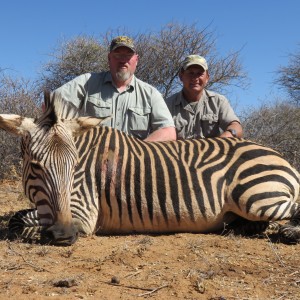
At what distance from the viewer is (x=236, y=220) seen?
421 centimetres

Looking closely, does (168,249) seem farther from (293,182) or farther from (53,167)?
(293,182)

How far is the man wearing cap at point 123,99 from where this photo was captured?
5.22 m

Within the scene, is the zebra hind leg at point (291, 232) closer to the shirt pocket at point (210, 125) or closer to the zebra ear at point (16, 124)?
the zebra ear at point (16, 124)

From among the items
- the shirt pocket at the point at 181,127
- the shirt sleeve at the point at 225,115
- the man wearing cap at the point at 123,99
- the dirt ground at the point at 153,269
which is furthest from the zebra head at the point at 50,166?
the shirt sleeve at the point at 225,115

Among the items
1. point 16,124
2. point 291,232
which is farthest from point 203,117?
point 16,124

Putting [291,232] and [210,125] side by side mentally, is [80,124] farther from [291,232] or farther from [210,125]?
[210,125]

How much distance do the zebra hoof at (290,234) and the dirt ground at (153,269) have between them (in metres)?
0.07

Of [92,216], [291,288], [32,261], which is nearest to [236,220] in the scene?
[92,216]

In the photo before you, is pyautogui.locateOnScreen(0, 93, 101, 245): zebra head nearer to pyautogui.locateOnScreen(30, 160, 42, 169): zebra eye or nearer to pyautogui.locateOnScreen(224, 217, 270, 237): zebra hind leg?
pyautogui.locateOnScreen(30, 160, 42, 169): zebra eye

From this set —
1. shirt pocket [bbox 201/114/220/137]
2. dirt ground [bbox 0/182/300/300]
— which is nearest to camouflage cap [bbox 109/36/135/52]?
shirt pocket [bbox 201/114/220/137]

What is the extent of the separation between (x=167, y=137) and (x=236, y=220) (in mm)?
1337

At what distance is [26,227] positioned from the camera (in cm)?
387

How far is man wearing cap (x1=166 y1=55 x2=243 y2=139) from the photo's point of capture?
19.8 feet

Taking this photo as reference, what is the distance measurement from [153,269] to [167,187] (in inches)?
46.5
